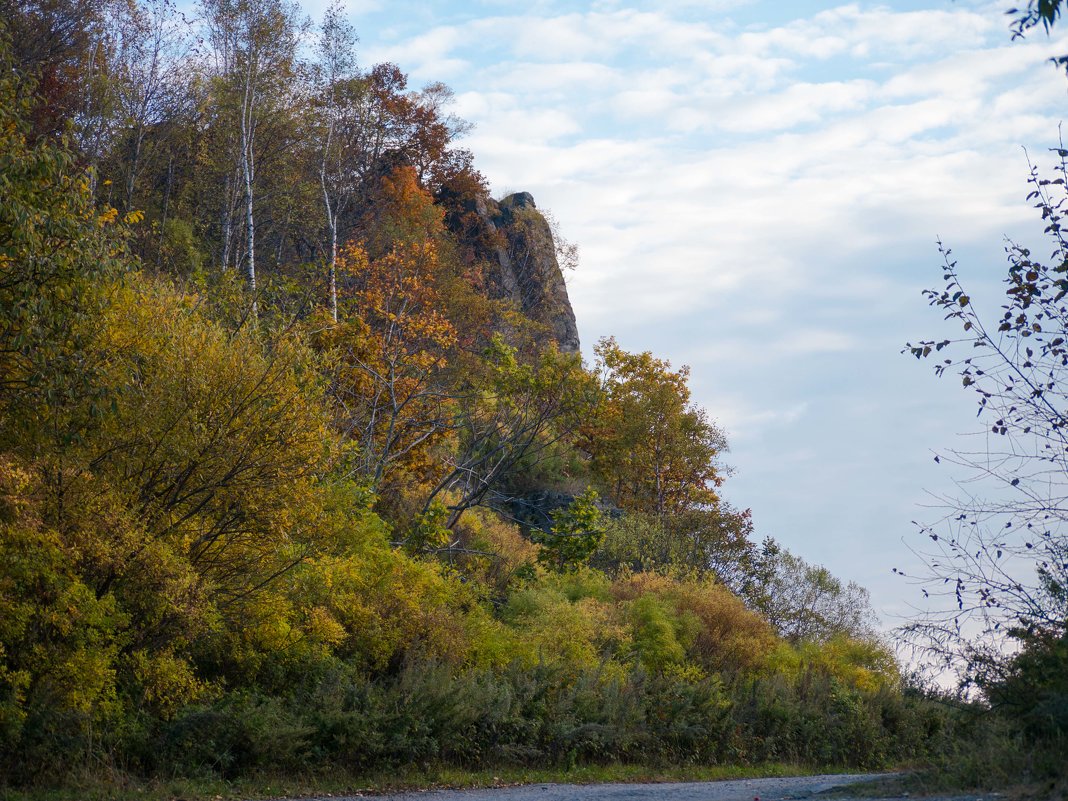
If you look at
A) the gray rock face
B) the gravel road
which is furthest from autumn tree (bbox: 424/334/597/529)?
the gray rock face

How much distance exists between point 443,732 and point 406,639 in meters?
2.28

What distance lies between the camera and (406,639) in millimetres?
20125

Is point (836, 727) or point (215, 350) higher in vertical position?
point (215, 350)

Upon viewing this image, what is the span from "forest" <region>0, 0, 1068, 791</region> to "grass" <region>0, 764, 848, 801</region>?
0.32m

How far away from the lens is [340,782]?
1658 cm

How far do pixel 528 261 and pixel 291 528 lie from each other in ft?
145

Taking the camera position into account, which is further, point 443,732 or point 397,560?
point 397,560

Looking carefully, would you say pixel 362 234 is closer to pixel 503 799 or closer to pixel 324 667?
pixel 324 667

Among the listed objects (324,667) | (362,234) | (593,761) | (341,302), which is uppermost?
(362,234)

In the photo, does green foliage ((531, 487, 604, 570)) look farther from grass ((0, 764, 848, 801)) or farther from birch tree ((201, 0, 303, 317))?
birch tree ((201, 0, 303, 317))

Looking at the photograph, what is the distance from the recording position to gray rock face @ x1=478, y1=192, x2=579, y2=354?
189ft

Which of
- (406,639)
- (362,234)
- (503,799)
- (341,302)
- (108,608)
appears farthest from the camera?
(362,234)

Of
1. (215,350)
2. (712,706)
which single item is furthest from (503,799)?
(712,706)

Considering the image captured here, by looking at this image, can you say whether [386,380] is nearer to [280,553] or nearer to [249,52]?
[280,553]
